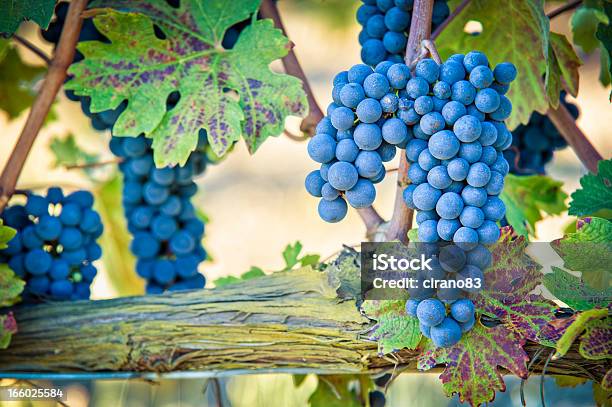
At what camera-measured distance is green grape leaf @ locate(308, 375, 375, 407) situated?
1151 mm

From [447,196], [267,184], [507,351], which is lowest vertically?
[507,351]

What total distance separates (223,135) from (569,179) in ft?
6.34

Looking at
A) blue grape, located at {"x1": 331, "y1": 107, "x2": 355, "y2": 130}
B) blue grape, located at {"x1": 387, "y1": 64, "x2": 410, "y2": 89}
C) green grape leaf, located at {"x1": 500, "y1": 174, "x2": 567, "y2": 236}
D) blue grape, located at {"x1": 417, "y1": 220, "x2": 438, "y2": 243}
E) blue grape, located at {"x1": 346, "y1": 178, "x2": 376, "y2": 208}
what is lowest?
blue grape, located at {"x1": 417, "y1": 220, "x2": 438, "y2": 243}

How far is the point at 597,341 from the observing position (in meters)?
0.79

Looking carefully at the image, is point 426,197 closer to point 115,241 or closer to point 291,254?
point 291,254

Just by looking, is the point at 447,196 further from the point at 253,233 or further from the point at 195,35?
A: the point at 253,233

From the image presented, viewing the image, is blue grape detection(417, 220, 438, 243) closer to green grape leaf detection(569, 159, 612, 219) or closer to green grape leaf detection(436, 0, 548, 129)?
green grape leaf detection(569, 159, 612, 219)

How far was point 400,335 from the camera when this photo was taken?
0.83m

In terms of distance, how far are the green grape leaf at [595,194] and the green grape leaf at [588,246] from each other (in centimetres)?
11

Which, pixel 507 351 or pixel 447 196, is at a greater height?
pixel 447 196

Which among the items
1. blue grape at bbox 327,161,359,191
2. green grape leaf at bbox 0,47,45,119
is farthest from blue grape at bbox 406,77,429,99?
green grape leaf at bbox 0,47,45,119

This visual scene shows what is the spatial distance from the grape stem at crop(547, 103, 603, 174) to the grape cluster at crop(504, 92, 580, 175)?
0.13 m

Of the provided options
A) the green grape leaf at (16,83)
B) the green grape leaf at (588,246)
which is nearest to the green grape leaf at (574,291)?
the green grape leaf at (588,246)

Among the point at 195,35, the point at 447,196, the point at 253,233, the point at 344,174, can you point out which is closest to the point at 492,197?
the point at 447,196
